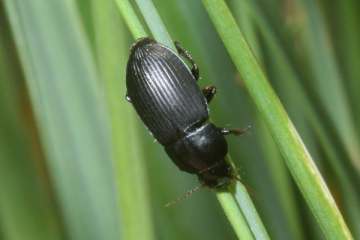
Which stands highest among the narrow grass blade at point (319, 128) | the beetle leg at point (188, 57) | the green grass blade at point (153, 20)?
the green grass blade at point (153, 20)

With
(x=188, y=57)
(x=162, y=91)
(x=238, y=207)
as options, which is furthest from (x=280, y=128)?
(x=162, y=91)

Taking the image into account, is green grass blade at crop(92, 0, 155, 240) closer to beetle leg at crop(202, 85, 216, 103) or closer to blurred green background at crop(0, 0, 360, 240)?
blurred green background at crop(0, 0, 360, 240)

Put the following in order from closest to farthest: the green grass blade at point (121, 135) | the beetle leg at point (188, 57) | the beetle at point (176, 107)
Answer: the green grass blade at point (121, 135)
the beetle leg at point (188, 57)
the beetle at point (176, 107)

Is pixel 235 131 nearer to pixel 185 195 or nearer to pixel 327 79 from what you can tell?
pixel 185 195

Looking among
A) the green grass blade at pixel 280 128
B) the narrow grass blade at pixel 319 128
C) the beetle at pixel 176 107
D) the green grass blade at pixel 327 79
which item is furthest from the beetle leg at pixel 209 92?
the green grass blade at pixel 280 128

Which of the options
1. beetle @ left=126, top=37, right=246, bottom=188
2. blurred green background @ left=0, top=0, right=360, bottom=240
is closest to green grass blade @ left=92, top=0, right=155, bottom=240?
blurred green background @ left=0, top=0, right=360, bottom=240

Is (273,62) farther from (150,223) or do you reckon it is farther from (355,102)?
(150,223)

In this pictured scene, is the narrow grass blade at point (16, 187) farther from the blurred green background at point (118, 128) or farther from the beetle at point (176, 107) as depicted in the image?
the beetle at point (176, 107)

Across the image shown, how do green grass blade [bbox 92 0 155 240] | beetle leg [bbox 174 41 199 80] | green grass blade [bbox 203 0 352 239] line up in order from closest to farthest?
green grass blade [bbox 203 0 352 239]
green grass blade [bbox 92 0 155 240]
beetle leg [bbox 174 41 199 80]
